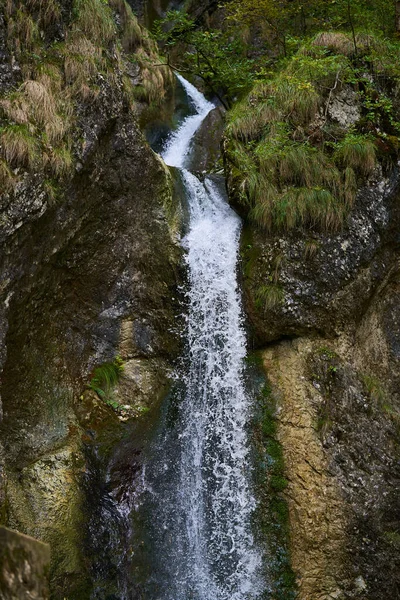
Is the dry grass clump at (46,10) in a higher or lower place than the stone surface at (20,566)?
higher

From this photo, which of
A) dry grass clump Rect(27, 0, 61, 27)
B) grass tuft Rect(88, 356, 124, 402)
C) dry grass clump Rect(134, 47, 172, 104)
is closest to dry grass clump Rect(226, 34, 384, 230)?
grass tuft Rect(88, 356, 124, 402)

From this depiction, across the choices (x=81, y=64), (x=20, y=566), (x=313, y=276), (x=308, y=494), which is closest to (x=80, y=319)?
(x=313, y=276)

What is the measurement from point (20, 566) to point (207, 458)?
465 cm

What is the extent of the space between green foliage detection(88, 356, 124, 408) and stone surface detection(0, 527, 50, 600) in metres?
4.79

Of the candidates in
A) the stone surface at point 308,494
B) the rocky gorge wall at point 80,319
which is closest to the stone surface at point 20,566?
the rocky gorge wall at point 80,319

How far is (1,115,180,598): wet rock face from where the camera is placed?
19.7 feet

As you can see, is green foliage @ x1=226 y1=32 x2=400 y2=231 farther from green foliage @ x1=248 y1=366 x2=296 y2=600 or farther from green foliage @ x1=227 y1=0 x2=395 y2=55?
green foliage @ x1=248 y1=366 x2=296 y2=600

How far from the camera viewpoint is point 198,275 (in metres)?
7.99

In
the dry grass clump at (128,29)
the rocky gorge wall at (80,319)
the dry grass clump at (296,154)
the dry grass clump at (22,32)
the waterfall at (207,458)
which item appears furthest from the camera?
the dry grass clump at (128,29)

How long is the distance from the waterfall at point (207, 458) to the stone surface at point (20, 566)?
13.5 feet

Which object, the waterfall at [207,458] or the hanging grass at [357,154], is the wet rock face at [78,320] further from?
the hanging grass at [357,154]

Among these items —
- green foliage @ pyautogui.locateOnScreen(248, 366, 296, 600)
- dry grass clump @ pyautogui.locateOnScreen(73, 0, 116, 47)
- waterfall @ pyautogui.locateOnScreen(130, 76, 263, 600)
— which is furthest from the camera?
dry grass clump @ pyautogui.locateOnScreen(73, 0, 116, 47)

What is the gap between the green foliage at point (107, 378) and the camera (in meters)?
7.17

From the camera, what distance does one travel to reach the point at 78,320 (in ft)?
24.1
